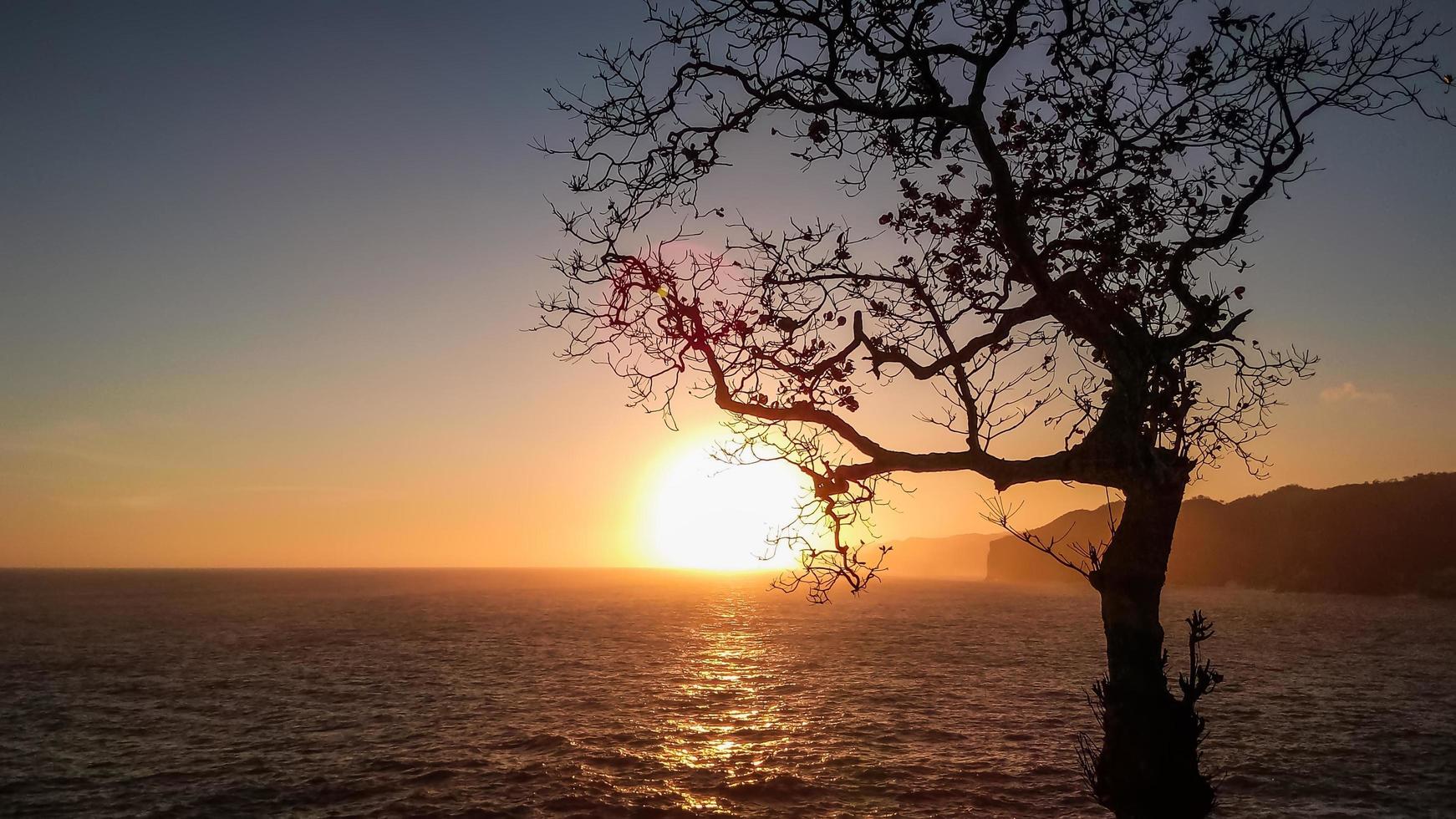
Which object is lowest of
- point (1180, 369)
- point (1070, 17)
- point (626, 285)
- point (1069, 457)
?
point (1069, 457)

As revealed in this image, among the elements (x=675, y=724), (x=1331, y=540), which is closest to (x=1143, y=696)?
(x=675, y=724)

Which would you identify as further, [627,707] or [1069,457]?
[627,707]

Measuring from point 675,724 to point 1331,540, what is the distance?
406 feet

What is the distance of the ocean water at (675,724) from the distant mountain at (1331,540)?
35.0m

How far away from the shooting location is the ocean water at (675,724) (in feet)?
74.5

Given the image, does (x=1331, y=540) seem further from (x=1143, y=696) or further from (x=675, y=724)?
(x=1143, y=696)

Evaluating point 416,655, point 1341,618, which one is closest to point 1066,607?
point 1341,618

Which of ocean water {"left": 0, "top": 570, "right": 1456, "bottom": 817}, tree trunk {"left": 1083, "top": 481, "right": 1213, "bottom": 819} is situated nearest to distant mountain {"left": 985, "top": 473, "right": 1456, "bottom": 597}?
ocean water {"left": 0, "top": 570, "right": 1456, "bottom": 817}

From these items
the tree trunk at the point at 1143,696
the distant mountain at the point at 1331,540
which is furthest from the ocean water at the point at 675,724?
the distant mountain at the point at 1331,540

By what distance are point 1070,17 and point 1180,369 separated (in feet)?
14.4

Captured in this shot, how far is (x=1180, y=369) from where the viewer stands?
10.2m

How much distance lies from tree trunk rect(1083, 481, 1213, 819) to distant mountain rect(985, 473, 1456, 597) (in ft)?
258

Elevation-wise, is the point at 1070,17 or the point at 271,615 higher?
the point at 1070,17

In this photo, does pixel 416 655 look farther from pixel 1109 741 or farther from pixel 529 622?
pixel 1109 741
